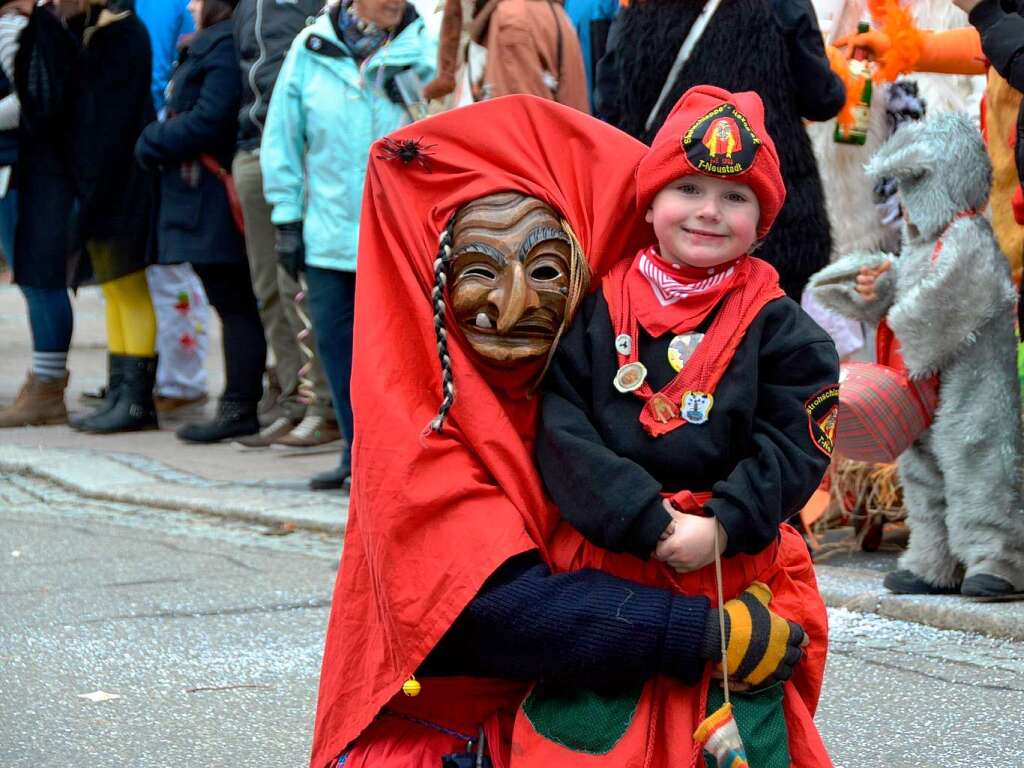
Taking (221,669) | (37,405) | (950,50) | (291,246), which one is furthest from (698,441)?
(37,405)

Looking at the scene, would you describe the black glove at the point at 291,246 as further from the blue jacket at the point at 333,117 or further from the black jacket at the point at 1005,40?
the black jacket at the point at 1005,40

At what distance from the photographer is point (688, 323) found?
2324 millimetres

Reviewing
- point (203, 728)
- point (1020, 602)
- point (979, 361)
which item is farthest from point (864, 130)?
point (203, 728)

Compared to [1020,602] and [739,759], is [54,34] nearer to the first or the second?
[1020,602]

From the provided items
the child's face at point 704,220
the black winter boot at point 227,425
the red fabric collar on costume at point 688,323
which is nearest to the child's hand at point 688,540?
the red fabric collar on costume at point 688,323

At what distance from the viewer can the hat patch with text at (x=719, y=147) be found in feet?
7.60

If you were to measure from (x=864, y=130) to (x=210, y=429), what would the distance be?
376cm

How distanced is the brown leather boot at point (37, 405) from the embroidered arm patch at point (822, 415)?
6.83 meters

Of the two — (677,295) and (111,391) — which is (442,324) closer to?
(677,295)

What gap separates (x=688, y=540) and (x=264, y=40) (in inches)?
196

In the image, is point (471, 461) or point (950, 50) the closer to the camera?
point (471, 461)

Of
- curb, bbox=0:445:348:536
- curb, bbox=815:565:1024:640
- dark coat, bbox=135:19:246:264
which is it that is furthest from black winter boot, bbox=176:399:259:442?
curb, bbox=815:565:1024:640

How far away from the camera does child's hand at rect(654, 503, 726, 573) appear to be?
2209 mm

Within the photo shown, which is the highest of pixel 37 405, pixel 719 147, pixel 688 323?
pixel 719 147
